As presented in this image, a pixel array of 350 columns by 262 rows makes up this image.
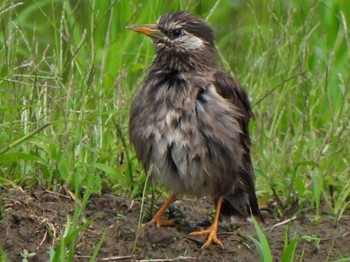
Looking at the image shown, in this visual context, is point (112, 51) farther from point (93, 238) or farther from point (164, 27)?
point (93, 238)

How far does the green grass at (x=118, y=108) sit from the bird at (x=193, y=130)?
311 mm

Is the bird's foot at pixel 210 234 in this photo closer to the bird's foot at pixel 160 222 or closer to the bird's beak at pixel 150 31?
the bird's foot at pixel 160 222

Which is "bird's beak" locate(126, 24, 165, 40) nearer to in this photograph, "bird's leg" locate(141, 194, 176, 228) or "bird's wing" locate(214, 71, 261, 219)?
"bird's wing" locate(214, 71, 261, 219)

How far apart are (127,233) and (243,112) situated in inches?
44.9

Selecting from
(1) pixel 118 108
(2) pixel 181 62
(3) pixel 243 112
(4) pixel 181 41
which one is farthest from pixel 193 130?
(1) pixel 118 108

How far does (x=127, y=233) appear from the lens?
5.77 metres

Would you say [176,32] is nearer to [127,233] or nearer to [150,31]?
[150,31]

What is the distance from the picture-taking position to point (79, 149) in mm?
6473

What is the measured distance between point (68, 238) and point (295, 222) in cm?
191

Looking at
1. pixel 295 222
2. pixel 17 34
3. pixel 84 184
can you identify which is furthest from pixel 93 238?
pixel 17 34

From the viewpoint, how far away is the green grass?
628cm

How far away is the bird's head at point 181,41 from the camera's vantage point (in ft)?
21.3

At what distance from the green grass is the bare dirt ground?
0.49ft

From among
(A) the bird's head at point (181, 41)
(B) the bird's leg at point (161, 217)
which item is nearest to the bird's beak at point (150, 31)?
(A) the bird's head at point (181, 41)
